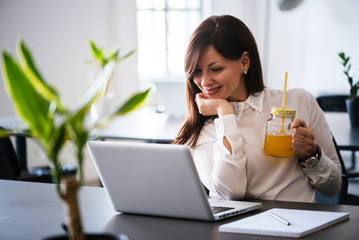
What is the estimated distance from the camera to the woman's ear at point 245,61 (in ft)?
5.57

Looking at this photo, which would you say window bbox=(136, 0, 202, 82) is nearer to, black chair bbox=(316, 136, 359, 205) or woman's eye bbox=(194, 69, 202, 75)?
black chair bbox=(316, 136, 359, 205)

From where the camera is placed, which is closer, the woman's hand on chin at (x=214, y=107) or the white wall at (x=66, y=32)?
the woman's hand on chin at (x=214, y=107)

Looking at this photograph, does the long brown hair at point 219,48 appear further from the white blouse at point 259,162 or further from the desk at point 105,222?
the desk at point 105,222

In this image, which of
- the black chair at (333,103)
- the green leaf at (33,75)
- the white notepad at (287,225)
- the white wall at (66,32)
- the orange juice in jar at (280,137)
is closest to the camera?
the green leaf at (33,75)

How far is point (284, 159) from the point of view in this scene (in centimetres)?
156

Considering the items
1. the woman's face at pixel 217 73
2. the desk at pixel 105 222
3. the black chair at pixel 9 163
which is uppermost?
the woman's face at pixel 217 73

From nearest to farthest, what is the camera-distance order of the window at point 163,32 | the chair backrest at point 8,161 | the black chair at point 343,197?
the black chair at point 343,197
the chair backrest at point 8,161
the window at point 163,32

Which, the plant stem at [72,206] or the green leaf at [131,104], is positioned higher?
the green leaf at [131,104]

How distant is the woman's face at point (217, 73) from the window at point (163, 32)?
118 inches

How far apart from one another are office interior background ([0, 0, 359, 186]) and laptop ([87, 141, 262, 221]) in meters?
2.94

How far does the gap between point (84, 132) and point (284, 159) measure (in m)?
1.03

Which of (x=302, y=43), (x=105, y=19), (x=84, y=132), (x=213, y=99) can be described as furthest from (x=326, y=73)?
(x=84, y=132)

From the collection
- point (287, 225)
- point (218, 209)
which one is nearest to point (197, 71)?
point (218, 209)

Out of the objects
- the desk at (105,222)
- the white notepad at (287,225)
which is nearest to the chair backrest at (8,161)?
the desk at (105,222)
